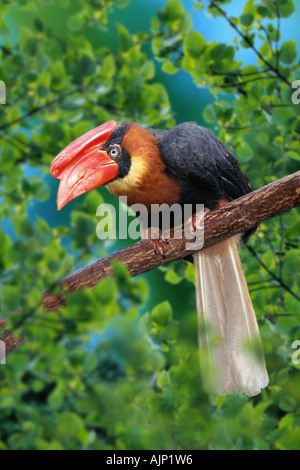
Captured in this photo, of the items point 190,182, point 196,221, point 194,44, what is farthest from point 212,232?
point 194,44

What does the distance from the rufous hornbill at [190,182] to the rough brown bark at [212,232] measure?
0.12 metres

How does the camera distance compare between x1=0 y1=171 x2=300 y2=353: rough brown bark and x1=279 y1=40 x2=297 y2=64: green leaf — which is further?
x1=279 y1=40 x2=297 y2=64: green leaf

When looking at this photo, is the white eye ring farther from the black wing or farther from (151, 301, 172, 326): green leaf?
(151, 301, 172, 326): green leaf

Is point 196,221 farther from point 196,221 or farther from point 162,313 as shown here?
point 162,313

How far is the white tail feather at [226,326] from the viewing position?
0.94 metres

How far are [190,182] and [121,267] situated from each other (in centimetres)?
24

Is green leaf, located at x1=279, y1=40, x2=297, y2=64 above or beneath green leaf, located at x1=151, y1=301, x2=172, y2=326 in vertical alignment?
above

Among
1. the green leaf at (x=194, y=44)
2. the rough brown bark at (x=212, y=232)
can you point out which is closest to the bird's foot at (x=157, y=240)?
the rough brown bark at (x=212, y=232)

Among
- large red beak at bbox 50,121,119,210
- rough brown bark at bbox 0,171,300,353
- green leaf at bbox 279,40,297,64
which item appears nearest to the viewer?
rough brown bark at bbox 0,171,300,353

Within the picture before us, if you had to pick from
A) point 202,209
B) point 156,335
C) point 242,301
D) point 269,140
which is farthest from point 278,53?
point 156,335

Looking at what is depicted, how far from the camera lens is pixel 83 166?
Result: 917 mm

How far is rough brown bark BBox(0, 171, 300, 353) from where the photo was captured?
0.80m

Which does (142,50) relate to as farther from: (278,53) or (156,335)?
(156,335)

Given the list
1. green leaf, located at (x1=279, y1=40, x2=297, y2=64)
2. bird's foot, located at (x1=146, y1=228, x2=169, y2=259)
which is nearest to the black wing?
bird's foot, located at (x1=146, y1=228, x2=169, y2=259)
